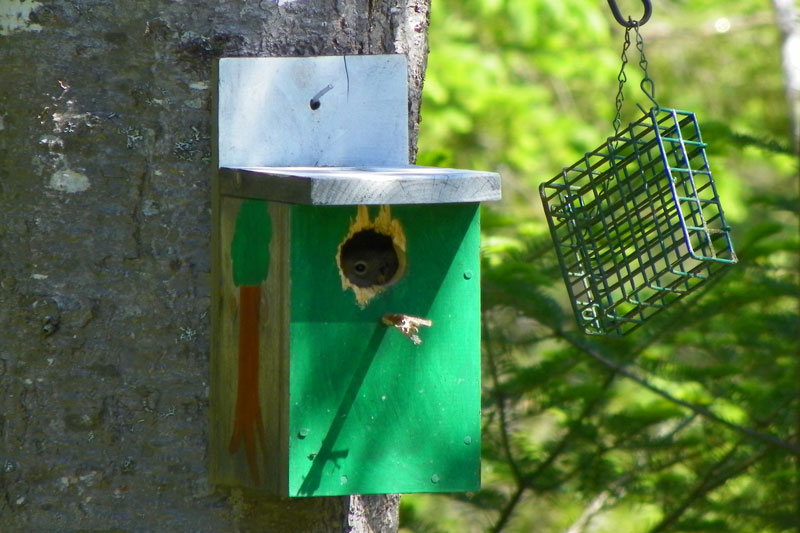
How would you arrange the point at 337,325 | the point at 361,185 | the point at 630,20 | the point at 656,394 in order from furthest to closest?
the point at 656,394, the point at 630,20, the point at 337,325, the point at 361,185

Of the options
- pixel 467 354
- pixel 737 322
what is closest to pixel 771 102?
pixel 737 322

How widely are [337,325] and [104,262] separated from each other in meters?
0.41

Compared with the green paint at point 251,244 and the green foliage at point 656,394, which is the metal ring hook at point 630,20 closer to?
the green paint at point 251,244

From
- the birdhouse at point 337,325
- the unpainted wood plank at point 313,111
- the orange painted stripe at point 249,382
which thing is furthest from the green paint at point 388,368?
the unpainted wood plank at point 313,111

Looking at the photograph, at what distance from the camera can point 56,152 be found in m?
1.70

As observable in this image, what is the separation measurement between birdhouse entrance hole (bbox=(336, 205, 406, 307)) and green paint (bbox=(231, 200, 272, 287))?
0.45 feet

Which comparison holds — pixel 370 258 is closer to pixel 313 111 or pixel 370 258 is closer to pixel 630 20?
pixel 313 111

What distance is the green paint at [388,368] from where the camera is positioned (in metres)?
1.66

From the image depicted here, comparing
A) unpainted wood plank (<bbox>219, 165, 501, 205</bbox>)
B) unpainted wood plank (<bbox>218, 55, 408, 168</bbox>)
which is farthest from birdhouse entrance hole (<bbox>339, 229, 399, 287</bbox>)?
unpainted wood plank (<bbox>218, 55, 408, 168</bbox>)

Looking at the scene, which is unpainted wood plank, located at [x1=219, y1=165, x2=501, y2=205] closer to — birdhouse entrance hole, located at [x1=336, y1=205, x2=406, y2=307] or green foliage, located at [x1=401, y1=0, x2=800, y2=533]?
birdhouse entrance hole, located at [x1=336, y1=205, x2=406, y2=307]

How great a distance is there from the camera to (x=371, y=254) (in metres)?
1.77

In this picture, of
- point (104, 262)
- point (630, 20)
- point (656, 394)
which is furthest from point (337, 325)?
point (656, 394)

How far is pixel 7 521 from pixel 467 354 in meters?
0.83

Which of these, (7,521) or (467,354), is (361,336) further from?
(7,521)
